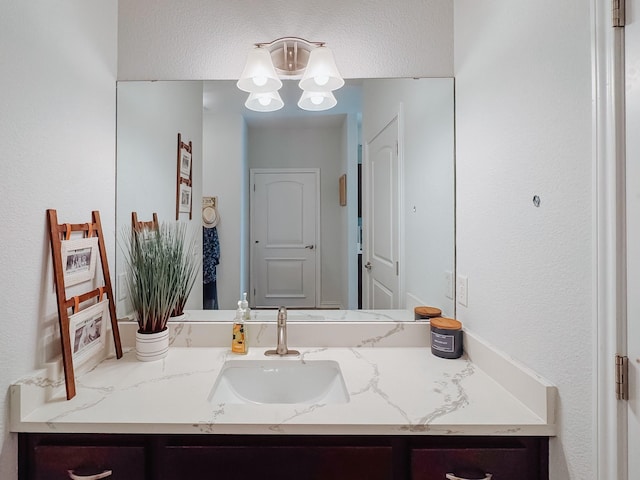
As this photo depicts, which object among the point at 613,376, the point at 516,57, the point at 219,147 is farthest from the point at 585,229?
the point at 219,147

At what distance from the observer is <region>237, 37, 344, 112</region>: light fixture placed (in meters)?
1.34

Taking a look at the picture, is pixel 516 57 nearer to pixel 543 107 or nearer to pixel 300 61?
pixel 543 107

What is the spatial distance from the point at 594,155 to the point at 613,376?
44 cm

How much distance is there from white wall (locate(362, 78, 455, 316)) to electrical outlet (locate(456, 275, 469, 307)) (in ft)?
0.17

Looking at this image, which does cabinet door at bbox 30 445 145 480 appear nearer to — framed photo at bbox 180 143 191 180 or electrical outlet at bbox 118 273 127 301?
electrical outlet at bbox 118 273 127 301

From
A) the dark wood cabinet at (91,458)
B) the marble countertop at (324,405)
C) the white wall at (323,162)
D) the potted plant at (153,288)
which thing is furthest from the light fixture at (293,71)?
the dark wood cabinet at (91,458)

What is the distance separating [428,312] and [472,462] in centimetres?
62

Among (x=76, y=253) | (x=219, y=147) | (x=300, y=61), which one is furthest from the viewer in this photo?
(x=219, y=147)

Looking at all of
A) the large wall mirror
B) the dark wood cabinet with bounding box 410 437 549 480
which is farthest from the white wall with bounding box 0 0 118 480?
the dark wood cabinet with bounding box 410 437 549 480

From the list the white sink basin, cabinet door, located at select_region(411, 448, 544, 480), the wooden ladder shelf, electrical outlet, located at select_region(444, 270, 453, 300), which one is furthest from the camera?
electrical outlet, located at select_region(444, 270, 453, 300)

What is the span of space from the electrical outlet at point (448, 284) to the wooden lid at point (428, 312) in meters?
0.08

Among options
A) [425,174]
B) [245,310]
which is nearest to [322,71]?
[425,174]

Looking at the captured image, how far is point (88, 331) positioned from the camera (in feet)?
3.64

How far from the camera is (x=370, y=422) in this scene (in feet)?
2.78
